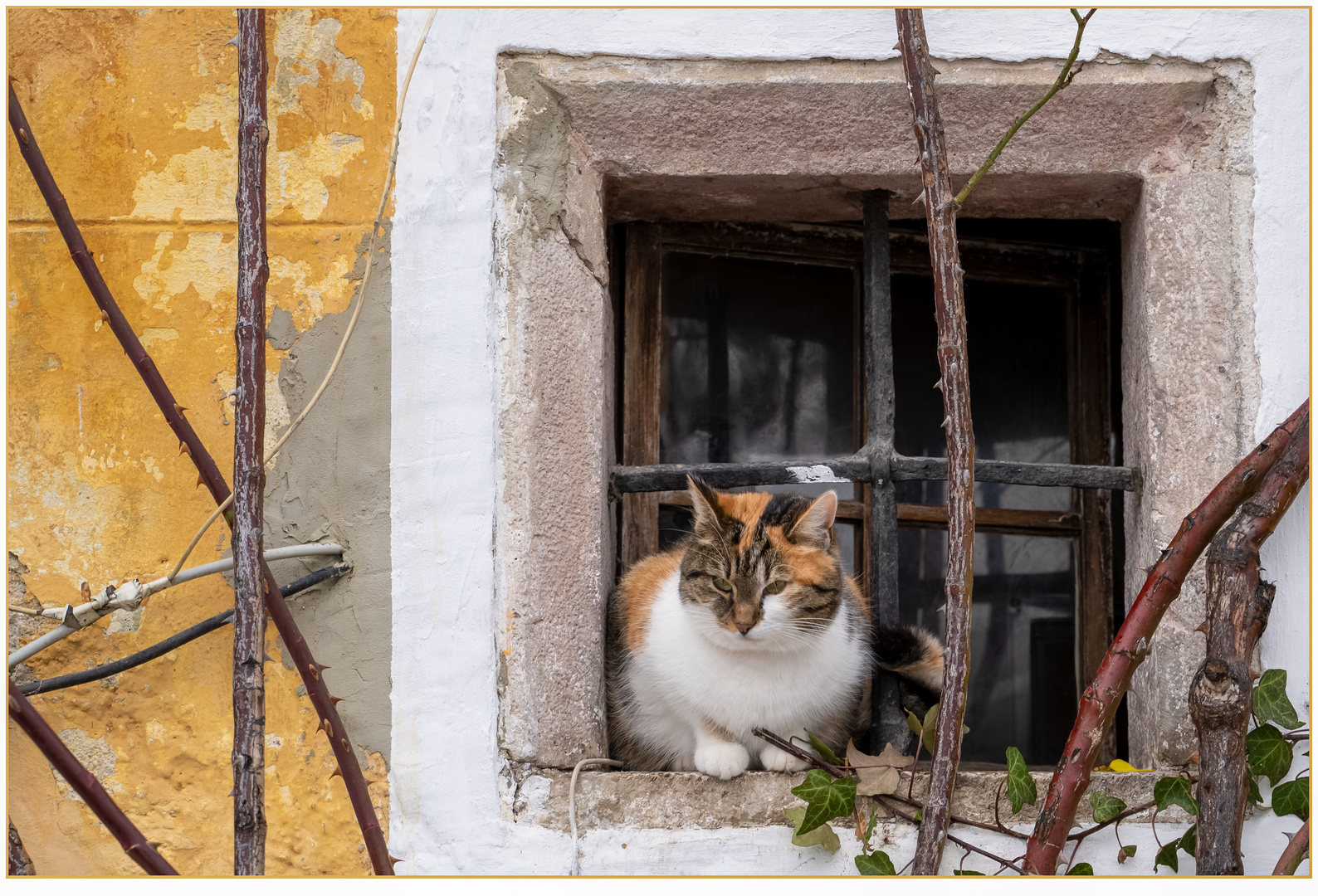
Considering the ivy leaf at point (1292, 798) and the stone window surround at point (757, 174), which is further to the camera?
the stone window surround at point (757, 174)

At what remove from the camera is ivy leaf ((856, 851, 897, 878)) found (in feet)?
4.50

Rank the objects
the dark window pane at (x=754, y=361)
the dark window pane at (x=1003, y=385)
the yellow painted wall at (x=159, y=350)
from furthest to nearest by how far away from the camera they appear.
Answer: the dark window pane at (x=1003, y=385)
the dark window pane at (x=754, y=361)
the yellow painted wall at (x=159, y=350)

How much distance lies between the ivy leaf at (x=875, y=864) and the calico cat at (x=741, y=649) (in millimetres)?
156

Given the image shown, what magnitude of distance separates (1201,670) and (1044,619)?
0.88m

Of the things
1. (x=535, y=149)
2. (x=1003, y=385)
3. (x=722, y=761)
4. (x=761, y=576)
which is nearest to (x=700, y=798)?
(x=722, y=761)

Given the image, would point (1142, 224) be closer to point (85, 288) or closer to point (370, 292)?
point (370, 292)

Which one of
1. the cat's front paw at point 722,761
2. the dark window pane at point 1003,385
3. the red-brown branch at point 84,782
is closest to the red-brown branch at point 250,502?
the red-brown branch at point 84,782

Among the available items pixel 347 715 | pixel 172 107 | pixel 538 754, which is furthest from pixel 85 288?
pixel 538 754

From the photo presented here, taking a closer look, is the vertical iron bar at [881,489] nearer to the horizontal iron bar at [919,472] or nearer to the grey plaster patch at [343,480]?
the horizontal iron bar at [919,472]

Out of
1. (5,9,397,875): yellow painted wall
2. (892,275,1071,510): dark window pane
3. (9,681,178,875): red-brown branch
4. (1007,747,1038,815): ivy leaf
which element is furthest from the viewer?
(892,275,1071,510): dark window pane

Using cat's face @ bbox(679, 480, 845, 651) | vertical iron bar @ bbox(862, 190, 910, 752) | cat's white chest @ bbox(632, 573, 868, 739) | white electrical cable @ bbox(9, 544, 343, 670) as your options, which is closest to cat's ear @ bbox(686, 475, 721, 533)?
cat's face @ bbox(679, 480, 845, 651)

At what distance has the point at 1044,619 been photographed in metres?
2.18

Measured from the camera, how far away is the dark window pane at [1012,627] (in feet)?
7.09

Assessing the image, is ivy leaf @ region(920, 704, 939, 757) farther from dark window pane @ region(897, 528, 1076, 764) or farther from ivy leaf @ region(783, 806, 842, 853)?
dark window pane @ region(897, 528, 1076, 764)
